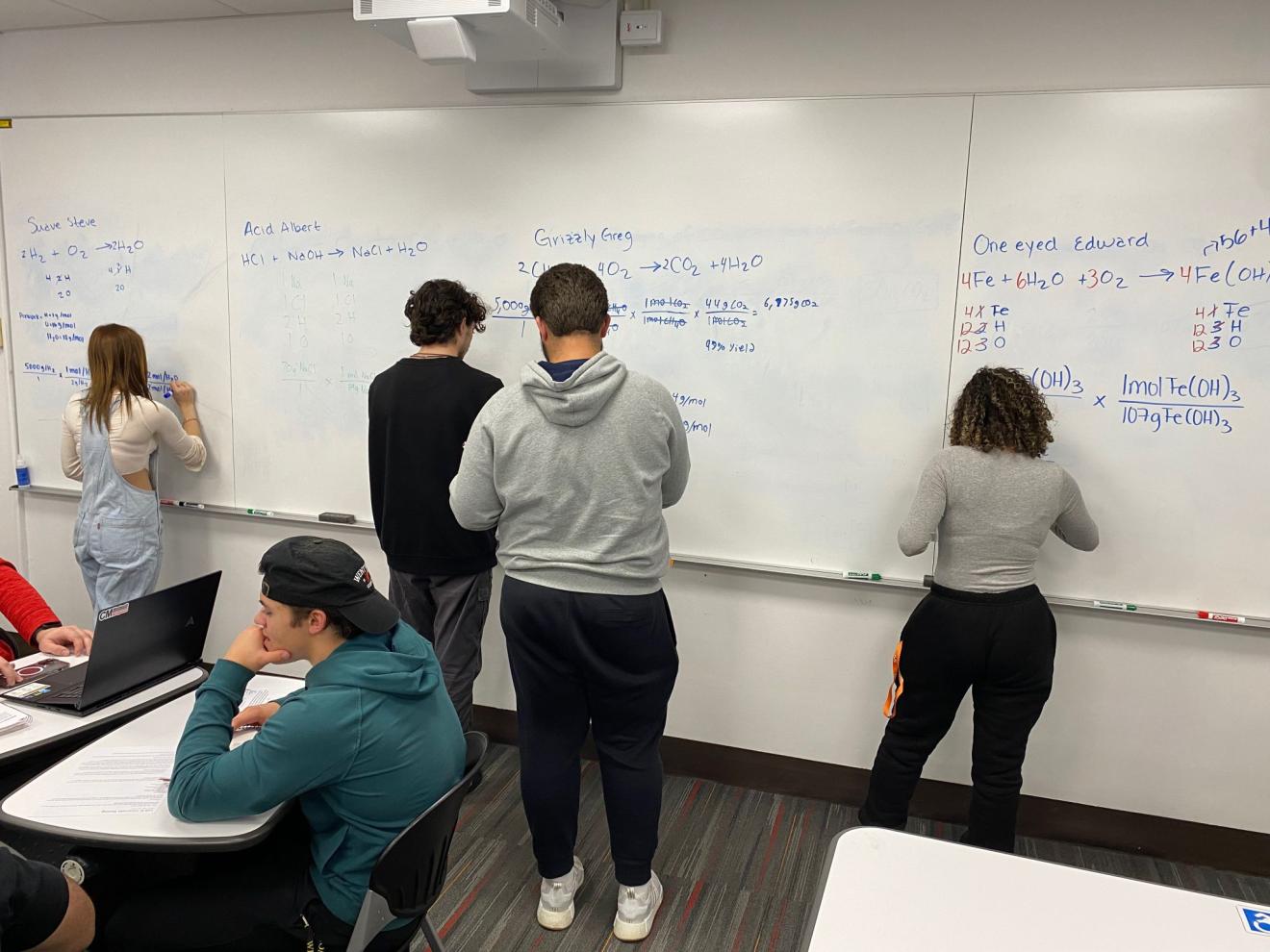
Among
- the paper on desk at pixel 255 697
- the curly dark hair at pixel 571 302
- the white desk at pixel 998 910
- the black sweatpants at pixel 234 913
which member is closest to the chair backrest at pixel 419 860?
the black sweatpants at pixel 234 913

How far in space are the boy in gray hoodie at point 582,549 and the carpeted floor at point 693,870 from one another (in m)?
0.18

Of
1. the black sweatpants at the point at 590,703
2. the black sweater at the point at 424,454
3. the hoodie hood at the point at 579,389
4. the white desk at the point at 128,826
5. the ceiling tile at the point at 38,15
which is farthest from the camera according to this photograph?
the ceiling tile at the point at 38,15

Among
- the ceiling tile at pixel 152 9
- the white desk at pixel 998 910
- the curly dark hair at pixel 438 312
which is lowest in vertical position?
the white desk at pixel 998 910

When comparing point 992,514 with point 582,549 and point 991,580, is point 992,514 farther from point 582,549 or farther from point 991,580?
point 582,549

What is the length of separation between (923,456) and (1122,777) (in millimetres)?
1146

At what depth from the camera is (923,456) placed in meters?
2.66

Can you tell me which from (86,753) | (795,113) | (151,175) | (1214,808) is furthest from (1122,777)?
(151,175)

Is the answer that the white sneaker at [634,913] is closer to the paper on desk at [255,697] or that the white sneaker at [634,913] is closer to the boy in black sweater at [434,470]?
the boy in black sweater at [434,470]

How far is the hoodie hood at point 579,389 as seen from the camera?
195 cm

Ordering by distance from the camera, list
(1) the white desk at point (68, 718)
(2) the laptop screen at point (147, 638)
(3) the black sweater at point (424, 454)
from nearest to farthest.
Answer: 1. (1) the white desk at point (68, 718)
2. (2) the laptop screen at point (147, 638)
3. (3) the black sweater at point (424, 454)

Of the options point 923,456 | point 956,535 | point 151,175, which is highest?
point 151,175

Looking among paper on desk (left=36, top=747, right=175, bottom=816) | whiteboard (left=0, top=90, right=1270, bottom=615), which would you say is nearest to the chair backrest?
paper on desk (left=36, top=747, right=175, bottom=816)

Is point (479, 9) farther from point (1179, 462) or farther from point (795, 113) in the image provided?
point (1179, 462)

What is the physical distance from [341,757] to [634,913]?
3.61 feet
